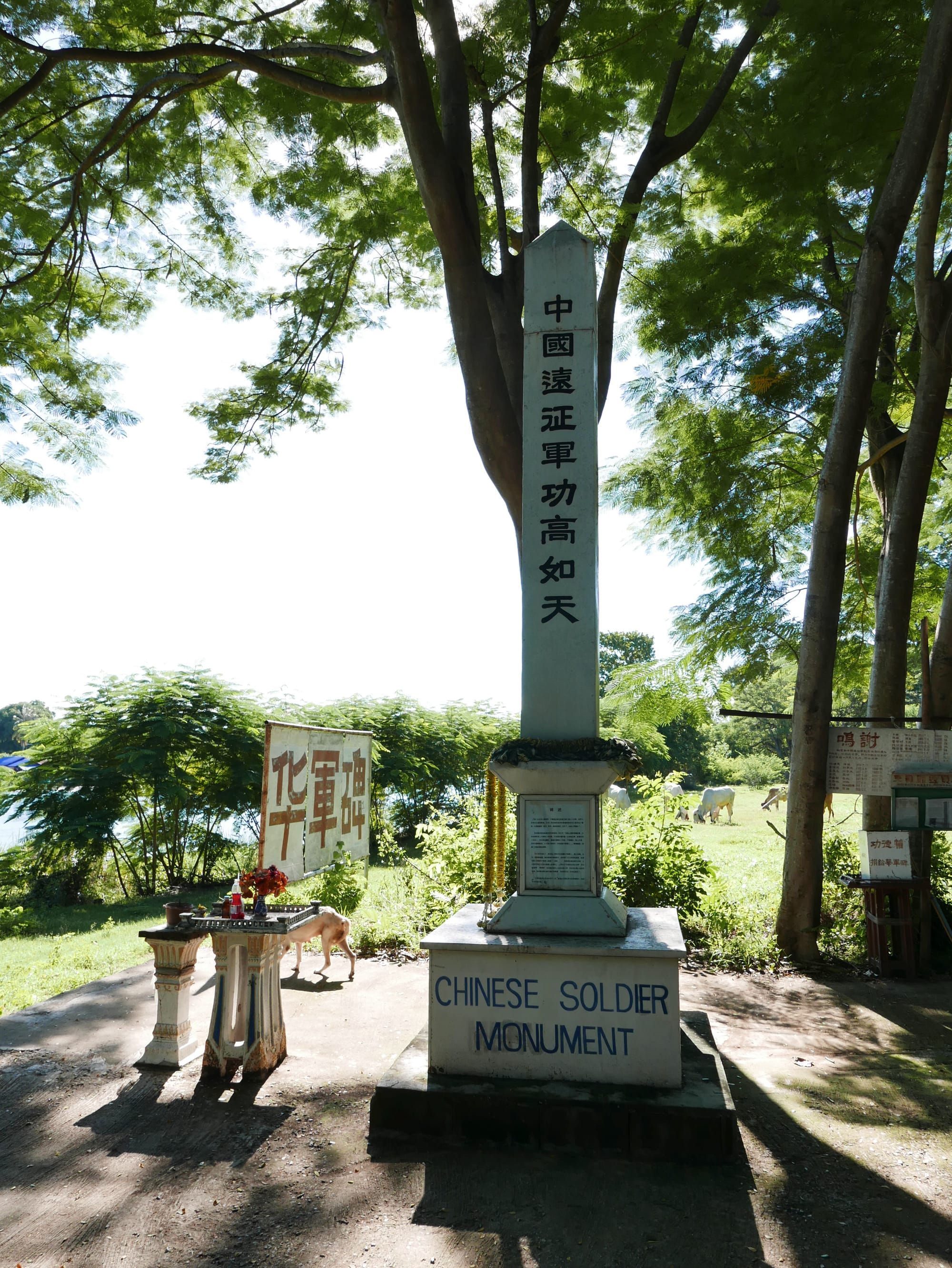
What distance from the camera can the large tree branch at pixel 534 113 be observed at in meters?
6.92

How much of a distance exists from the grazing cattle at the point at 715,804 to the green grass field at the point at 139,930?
10.3 meters

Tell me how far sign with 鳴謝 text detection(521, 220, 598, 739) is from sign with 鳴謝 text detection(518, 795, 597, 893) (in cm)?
40

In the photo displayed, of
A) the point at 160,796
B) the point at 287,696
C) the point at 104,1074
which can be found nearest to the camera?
the point at 104,1074

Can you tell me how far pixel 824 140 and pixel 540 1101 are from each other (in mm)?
8065

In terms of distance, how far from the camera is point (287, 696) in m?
13.8

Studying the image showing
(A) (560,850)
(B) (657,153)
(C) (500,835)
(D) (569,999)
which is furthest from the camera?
(B) (657,153)

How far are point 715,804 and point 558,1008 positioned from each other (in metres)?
19.7

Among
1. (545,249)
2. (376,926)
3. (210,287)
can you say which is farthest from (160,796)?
(545,249)

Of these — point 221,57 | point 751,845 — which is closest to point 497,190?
point 221,57

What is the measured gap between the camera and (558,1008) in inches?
162

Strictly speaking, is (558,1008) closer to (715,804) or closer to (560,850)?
(560,850)

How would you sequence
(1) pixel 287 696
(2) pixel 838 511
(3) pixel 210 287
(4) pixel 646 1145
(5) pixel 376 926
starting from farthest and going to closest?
(1) pixel 287 696 → (3) pixel 210 287 → (5) pixel 376 926 → (2) pixel 838 511 → (4) pixel 646 1145

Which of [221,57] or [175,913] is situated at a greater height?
[221,57]

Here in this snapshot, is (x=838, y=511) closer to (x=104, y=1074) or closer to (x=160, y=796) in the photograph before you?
(x=104, y=1074)
